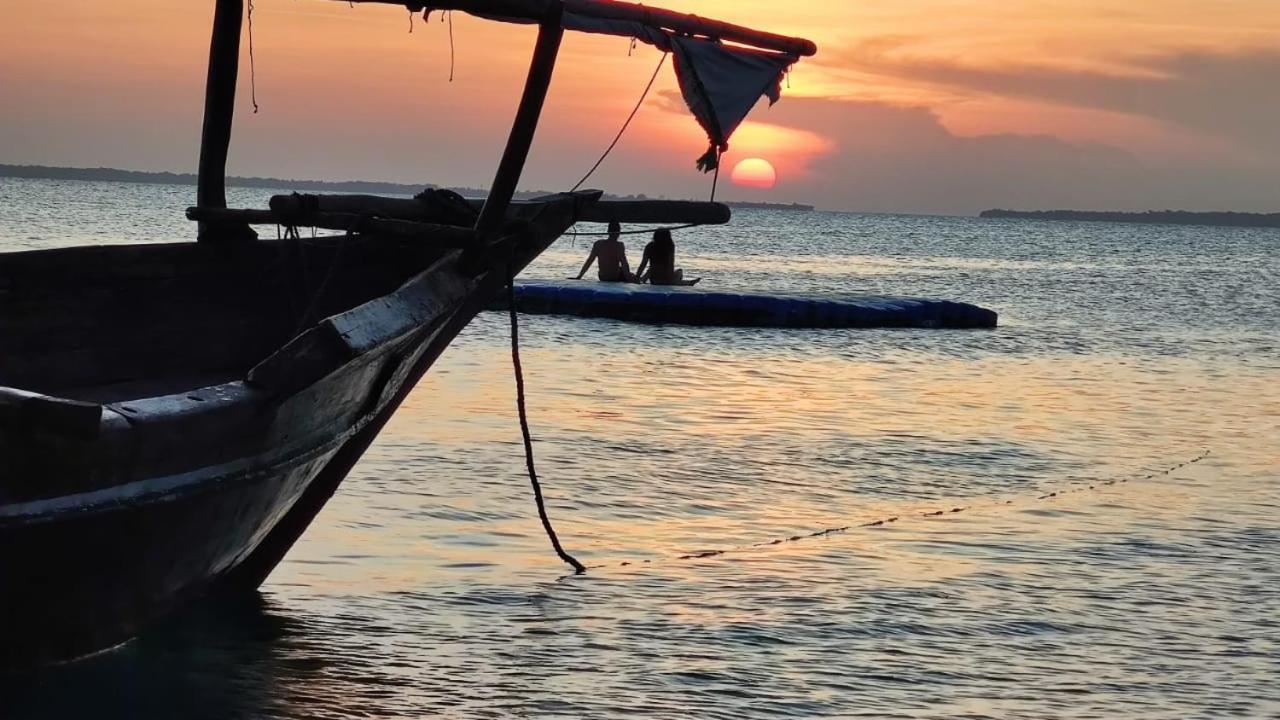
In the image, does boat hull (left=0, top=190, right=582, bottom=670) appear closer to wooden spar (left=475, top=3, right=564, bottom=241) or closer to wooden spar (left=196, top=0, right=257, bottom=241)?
wooden spar (left=475, top=3, right=564, bottom=241)

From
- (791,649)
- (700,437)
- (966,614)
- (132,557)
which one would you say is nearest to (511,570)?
(791,649)

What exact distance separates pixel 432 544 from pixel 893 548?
310 centimetres

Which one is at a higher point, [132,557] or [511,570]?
[132,557]

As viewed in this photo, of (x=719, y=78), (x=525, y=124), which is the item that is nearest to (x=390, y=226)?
(x=525, y=124)

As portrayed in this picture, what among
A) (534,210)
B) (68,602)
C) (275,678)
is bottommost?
(275,678)

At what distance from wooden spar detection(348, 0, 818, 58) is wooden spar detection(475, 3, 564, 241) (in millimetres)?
98

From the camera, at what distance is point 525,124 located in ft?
27.9

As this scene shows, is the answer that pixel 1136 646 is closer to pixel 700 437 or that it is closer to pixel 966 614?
pixel 966 614

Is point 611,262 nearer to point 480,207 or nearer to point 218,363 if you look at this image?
point 218,363

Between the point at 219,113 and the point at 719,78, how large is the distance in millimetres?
3332

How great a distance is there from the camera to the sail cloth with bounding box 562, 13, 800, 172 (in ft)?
33.7

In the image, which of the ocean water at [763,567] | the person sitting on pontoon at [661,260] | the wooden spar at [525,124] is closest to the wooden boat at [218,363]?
the wooden spar at [525,124]

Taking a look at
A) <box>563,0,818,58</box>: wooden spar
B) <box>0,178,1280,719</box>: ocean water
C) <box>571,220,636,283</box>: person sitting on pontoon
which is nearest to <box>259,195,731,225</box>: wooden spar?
<box>563,0,818,58</box>: wooden spar

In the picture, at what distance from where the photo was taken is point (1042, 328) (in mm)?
35000
